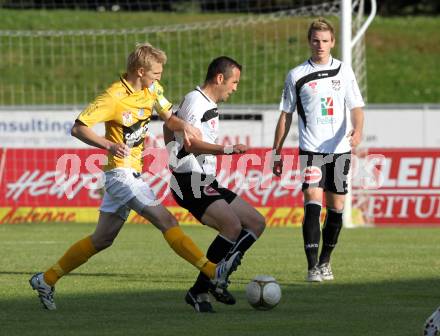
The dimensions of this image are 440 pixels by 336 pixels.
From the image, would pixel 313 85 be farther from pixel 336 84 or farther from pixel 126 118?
pixel 126 118

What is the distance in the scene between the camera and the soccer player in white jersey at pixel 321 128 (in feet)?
35.4

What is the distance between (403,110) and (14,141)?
9.34 metres

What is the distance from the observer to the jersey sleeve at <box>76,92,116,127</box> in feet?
28.6

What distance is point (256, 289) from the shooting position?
A: 8.64 meters

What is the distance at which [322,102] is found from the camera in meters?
11.0

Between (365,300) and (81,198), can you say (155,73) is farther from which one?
(81,198)

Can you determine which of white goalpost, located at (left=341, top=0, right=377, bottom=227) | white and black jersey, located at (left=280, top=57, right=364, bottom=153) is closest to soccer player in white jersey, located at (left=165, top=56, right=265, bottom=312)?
white and black jersey, located at (left=280, top=57, right=364, bottom=153)

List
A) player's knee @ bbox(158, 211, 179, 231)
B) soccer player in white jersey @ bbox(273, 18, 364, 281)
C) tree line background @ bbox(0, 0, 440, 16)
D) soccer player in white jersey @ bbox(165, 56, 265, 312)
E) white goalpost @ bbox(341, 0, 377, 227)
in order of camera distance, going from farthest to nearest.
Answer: tree line background @ bbox(0, 0, 440, 16) < white goalpost @ bbox(341, 0, 377, 227) < soccer player in white jersey @ bbox(273, 18, 364, 281) < soccer player in white jersey @ bbox(165, 56, 265, 312) < player's knee @ bbox(158, 211, 179, 231)

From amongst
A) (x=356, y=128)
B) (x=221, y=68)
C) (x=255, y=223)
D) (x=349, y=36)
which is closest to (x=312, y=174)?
(x=356, y=128)

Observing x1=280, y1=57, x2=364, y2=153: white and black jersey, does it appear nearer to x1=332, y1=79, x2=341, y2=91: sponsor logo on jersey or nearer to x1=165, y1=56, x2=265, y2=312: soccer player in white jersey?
x1=332, y1=79, x2=341, y2=91: sponsor logo on jersey

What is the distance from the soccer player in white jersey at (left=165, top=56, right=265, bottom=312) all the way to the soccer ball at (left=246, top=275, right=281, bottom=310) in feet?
0.79

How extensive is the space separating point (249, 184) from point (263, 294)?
10.9 metres

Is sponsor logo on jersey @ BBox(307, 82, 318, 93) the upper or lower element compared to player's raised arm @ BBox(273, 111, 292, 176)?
upper

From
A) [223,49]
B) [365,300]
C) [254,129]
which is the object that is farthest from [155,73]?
[223,49]
